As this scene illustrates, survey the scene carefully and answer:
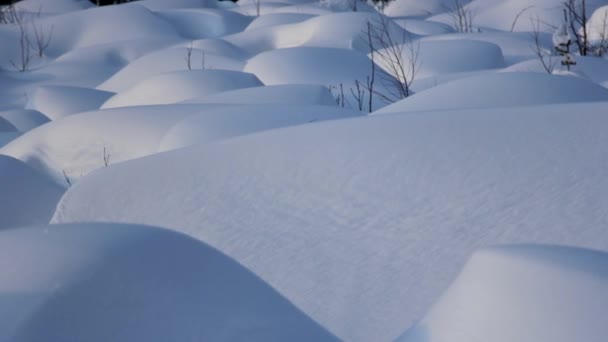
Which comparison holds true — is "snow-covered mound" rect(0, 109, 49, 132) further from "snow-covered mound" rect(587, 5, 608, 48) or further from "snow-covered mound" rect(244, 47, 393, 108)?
"snow-covered mound" rect(587, 5, 608, 48)

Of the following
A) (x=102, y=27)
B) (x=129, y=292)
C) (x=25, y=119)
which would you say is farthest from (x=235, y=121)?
(x=102, y=27)

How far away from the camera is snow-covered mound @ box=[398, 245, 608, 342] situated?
2.47 feet

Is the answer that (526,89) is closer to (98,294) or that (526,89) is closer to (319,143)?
(319,143)

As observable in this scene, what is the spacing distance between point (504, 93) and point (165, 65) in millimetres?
2655

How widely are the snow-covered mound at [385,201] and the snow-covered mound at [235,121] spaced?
53 cm

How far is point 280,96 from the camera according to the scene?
106 inches

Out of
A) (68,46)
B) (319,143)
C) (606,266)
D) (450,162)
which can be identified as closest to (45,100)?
(68,46)

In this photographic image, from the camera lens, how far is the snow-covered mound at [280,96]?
266 centimetres

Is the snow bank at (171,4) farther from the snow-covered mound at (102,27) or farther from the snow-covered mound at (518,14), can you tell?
Result: the snow-covered mound at (518,14)

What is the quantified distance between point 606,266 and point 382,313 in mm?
339

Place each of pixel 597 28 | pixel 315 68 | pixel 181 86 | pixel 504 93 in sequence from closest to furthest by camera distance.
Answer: pixel 504 93 → pixel 181 86 → pixel 315 68 → pixel 597 28

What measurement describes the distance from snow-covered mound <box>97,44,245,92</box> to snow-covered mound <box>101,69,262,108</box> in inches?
29.2

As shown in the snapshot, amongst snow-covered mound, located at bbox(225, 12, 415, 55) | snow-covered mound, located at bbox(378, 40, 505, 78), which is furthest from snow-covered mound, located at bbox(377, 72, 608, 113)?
snow-covered mound, located at bbox(225, 12, 415, 55)

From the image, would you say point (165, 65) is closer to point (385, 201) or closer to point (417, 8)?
point (385, 201)
